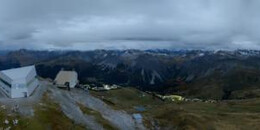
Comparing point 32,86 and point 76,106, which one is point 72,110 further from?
point 32,86

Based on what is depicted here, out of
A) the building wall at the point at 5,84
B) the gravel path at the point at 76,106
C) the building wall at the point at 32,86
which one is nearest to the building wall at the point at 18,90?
the building wall at the point at 5,84

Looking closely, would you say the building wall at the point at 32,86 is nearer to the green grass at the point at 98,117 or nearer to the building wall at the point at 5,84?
the building wall at the point at 5,84

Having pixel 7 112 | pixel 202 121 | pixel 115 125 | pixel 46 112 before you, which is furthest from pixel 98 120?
pixel 202 121

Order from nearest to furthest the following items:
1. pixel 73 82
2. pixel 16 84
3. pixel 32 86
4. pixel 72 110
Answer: pixel 72 110 → pixel 16 84 → pixel 32 86 → pixel 73 82

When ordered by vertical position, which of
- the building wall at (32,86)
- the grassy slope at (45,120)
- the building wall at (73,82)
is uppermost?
the building wall at (32,86)

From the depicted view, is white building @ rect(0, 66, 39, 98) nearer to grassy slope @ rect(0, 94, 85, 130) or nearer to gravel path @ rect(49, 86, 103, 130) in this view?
gravel path @ rect(49, 86, 103, 130)

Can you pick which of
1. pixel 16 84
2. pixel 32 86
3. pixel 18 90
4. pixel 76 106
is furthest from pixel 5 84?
pixel 76 106

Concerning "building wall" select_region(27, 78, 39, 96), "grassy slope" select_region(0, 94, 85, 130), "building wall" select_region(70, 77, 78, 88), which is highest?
"building wall" select_region(27, 78, 39, 96)

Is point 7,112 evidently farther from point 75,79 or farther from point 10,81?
point 75,79

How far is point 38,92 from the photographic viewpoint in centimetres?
15800

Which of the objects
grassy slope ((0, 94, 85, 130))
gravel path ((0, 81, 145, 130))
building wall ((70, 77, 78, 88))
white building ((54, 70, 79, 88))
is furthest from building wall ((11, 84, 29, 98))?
building wall ((70, 77, 78, 88))

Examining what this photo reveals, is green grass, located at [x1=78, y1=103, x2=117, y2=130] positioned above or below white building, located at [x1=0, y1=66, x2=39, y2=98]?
below

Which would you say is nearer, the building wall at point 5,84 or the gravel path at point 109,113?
the gravel path at point 109,113

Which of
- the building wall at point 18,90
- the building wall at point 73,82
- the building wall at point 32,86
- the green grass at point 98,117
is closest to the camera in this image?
the green grass at point 98,117
